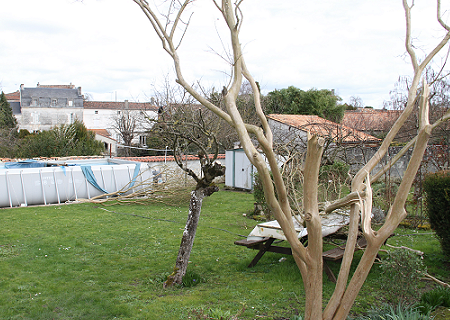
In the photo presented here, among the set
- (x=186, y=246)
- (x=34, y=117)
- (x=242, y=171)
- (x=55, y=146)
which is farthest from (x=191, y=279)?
(x=34, y=117)

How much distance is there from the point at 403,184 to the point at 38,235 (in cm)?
834

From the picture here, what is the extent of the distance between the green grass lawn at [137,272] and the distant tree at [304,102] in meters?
17.0

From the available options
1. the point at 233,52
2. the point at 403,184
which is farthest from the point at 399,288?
the point at 233,52

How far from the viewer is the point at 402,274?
4195mm

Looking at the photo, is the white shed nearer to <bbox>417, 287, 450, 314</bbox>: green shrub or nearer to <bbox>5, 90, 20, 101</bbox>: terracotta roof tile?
<bbox>417, 287, 450, 314</bbox>: green shrub

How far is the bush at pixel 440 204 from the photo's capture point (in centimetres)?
578

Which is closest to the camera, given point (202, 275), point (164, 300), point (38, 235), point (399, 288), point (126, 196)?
point (399, 288)

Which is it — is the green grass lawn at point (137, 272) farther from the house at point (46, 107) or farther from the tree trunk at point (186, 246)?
the house at point (46, 107)

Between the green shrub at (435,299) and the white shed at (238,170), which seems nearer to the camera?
the green shrub at (435,299)

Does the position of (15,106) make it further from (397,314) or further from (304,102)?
(397,314)

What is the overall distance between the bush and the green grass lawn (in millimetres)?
690

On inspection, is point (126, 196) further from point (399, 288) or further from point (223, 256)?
point (399, 288)

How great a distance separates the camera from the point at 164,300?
479 cm

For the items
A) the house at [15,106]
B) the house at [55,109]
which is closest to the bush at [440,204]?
the house at [55,109]
